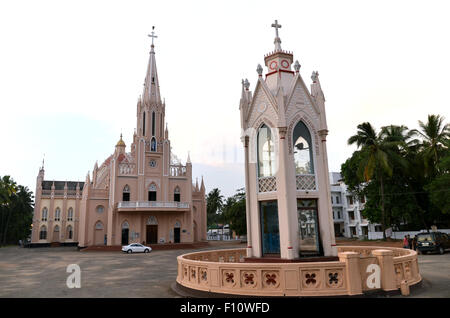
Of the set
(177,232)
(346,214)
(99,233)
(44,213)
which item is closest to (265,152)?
(177,232)

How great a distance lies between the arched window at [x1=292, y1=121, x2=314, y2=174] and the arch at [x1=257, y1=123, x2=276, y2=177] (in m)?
0.91

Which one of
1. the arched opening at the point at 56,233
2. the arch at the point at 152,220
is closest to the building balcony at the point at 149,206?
the arch at the point at 152,220

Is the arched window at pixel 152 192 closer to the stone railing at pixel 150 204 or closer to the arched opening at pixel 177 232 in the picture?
the stone railing at pixel 150 204

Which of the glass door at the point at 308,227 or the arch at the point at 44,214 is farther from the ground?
the arch at the point at 44,214

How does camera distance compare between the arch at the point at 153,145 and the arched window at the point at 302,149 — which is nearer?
the arched window at the point at 302,149

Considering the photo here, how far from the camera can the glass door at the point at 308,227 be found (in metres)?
12.4

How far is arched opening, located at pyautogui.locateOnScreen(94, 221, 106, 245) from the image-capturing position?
49812mm

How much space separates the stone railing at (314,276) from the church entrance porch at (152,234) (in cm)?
3930

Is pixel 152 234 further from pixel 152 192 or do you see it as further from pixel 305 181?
pixel 305 181

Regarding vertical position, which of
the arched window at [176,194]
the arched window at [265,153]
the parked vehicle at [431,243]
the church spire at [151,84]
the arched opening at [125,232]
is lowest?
the parked vehicle at [431,243]

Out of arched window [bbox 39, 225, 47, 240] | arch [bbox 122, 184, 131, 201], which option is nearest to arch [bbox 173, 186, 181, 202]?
arch [bbox 122, 184, 131, 201]
